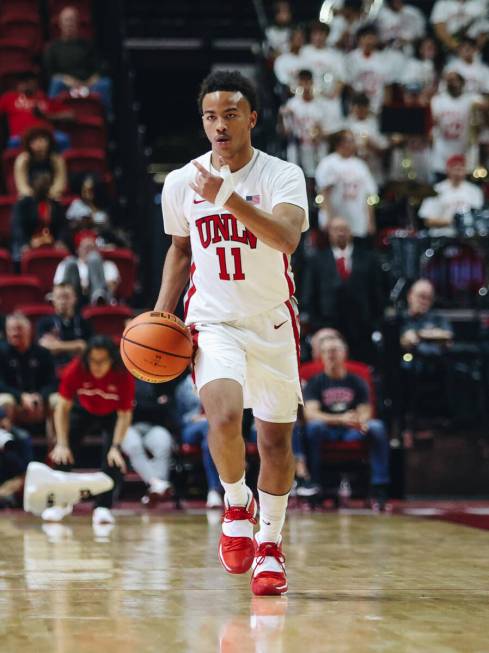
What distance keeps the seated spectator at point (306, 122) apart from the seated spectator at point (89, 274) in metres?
2.70

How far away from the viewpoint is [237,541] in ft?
13.7

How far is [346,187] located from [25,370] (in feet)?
12.6

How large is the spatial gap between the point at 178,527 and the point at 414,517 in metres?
1.65

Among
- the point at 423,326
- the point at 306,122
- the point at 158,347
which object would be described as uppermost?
the point at 306,122

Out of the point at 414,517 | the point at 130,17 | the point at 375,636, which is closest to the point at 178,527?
the point at 414,517

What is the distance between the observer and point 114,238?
11398 mm

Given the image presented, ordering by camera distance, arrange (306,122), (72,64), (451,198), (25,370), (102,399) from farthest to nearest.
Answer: (72,64)
(306,122)
(451,198)
(25,370)
(102,399)

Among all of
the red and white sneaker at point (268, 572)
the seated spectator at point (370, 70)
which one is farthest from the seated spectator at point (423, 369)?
the red and white sneaker at point (268, 572)

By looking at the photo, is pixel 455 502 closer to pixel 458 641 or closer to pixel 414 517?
pixel 414 517

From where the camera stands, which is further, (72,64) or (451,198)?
(72,64)

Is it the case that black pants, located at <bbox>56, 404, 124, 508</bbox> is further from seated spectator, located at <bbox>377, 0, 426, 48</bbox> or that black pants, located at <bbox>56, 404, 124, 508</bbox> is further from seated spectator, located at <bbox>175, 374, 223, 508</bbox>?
seated spectator, located at <bbox>377, 0, 426, 48</bbox>

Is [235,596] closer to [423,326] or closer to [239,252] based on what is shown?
[239,252]

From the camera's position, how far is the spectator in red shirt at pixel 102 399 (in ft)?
26.5

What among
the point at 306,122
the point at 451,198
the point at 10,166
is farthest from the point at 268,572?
the point at 306,122
